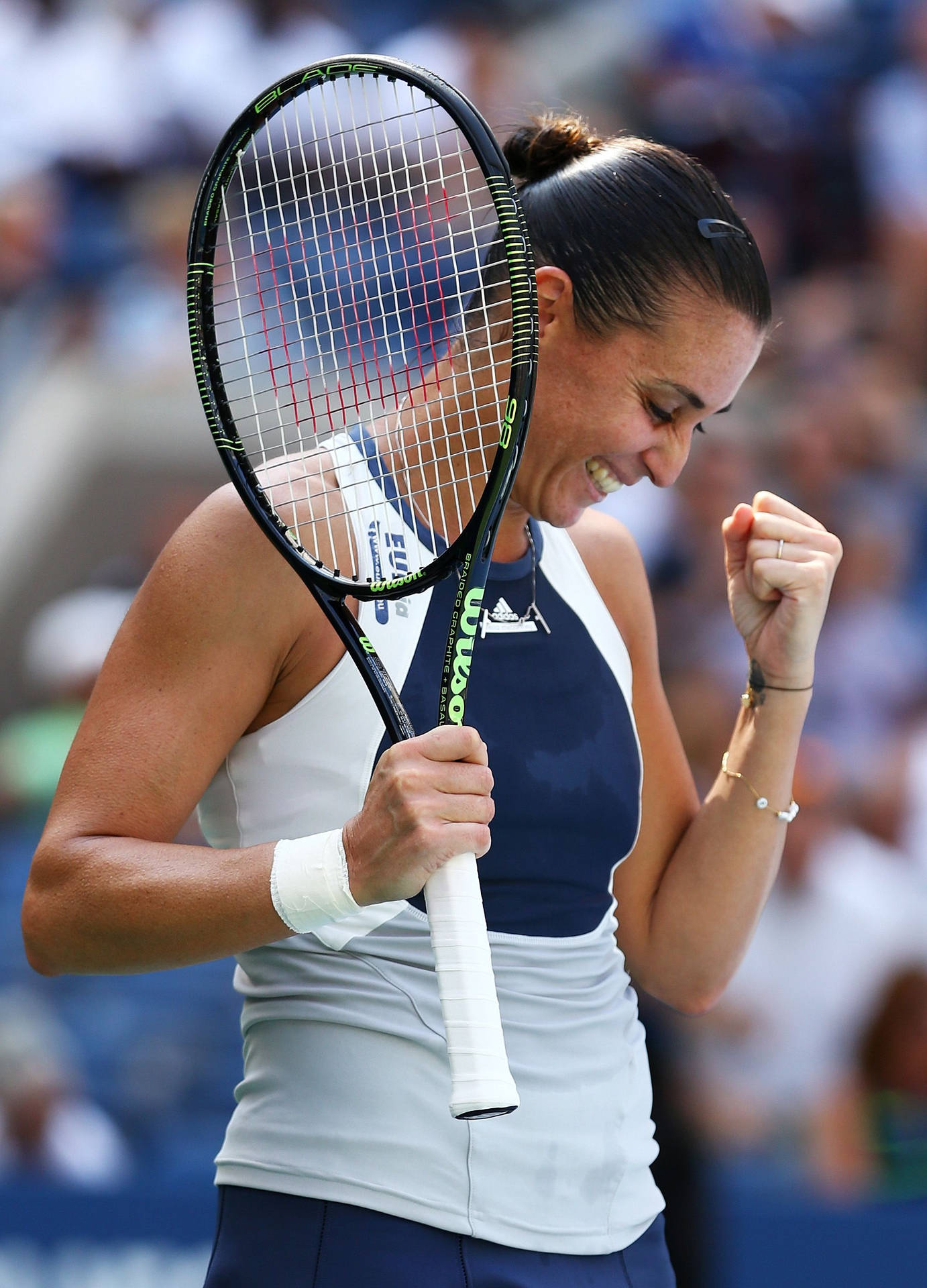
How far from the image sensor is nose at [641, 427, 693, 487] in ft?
4.66

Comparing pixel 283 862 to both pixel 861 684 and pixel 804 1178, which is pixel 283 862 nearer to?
pixel 804 1178

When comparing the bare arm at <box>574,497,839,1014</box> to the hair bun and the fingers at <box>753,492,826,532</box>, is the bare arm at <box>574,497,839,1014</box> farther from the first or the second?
the hair bun

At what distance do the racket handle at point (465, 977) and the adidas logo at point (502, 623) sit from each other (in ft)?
0.90

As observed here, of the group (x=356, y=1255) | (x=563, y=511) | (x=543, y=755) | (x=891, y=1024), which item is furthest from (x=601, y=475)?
(x=891, y=1024)

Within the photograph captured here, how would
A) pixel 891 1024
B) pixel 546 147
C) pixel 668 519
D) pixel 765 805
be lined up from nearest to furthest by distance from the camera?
pixel 546 147
pixel 765 805
pixel 891 1024
pixel 668 519

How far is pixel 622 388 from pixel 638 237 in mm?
133

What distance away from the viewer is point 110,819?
1.29 meters

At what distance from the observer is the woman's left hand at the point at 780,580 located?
1.53 meters

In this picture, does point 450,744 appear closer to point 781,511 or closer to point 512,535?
point 512,535

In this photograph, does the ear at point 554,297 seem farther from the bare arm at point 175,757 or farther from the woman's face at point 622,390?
the bare arm at point 175,757

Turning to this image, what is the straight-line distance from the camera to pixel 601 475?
4.73ft

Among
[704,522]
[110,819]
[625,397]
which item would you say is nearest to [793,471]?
[704,522]

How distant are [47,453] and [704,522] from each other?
8.25 ft

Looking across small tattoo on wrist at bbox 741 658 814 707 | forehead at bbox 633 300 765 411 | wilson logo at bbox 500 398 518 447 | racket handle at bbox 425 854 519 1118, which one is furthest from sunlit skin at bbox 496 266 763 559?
racket handle at bbox 425 854 519 1118
